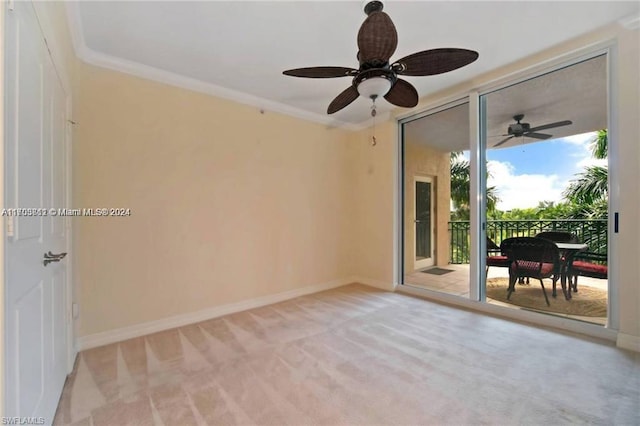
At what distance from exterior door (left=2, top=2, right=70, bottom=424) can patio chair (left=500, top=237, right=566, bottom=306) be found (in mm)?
3933

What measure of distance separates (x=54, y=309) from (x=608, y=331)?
4.19 meters

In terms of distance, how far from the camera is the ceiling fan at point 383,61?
165 cm

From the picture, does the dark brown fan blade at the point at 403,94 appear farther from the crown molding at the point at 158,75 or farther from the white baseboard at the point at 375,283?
the white baseboard at the point at 375,283

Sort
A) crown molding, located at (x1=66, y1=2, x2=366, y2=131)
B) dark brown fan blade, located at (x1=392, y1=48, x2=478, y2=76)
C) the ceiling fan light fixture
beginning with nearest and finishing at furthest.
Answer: dark brown fan blade, located at (x1=392, y1=48, x2=478, y2=76), the ceiling fan light fixture, crown molding, located at (x1=66, y1=2, x2=366, y2=131)

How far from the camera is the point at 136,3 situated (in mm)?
2041

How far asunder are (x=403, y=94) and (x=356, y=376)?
215 cm

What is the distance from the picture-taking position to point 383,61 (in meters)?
1.84

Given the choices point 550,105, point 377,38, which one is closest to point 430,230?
point 550,105

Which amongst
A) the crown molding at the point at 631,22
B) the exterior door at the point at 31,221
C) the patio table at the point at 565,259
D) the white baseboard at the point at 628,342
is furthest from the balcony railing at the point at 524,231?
the exterior door at the point at 31,221

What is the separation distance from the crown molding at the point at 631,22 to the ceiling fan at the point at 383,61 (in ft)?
5.52

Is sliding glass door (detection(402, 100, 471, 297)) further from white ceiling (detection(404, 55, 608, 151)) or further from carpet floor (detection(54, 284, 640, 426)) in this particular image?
carpet floor (detection(54, 284, 640, 426))

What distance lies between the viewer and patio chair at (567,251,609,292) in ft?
8.41

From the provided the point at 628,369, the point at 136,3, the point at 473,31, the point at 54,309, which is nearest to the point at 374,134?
the point at 473,31

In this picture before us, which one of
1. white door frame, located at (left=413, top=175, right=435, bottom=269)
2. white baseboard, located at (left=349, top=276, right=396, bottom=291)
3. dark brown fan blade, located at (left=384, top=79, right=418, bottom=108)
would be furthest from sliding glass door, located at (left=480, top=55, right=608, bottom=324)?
dark brown fan blade, located at (left=384, top=79, right=418, bottom=108)
